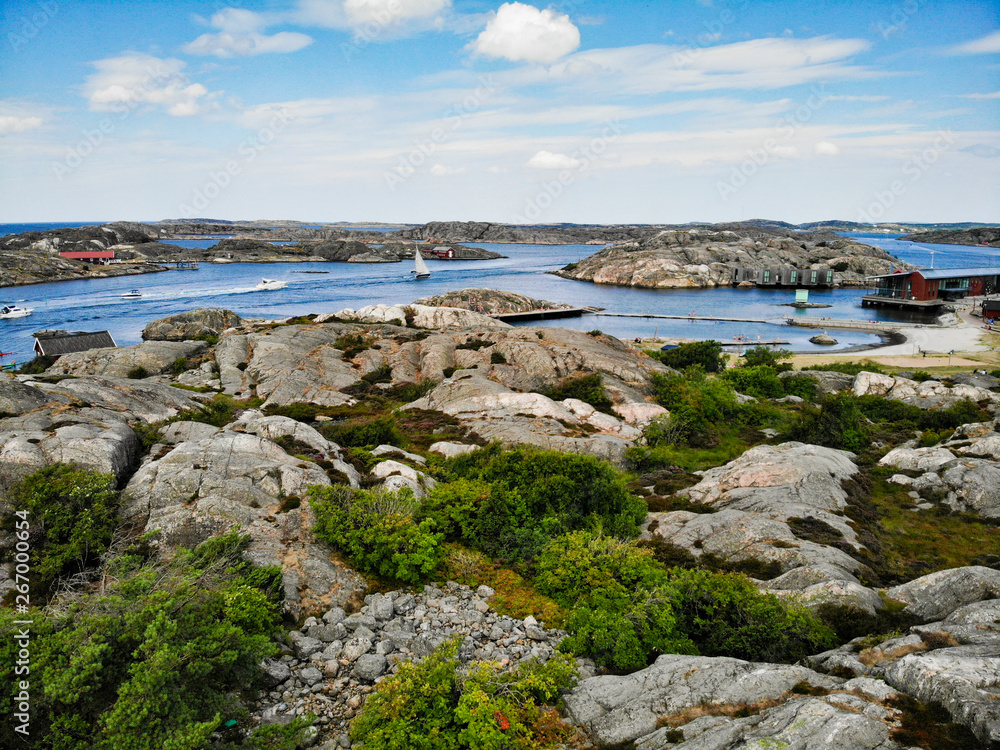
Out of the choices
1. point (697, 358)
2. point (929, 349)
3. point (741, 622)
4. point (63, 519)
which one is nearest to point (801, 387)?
point (697, 358)

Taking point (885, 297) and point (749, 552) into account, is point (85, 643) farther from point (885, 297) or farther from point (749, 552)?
point (885, 297)

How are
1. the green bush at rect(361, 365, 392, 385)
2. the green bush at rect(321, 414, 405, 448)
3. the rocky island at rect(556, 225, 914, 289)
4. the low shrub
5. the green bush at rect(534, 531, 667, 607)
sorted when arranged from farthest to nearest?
the rocky island at rect(556, 225, 914, 289)
the green bush at rect(361, 365, 392, 385)
the green bush at rect(321, 414, 405, 448)
the low shrub
the green bush at rect(534, 531, 667, 607)

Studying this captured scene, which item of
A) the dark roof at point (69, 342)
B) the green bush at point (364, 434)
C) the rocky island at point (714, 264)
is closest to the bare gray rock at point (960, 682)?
the green bush at point (364, 434)

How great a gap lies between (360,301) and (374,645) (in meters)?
134

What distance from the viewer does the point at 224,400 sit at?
36562 mm

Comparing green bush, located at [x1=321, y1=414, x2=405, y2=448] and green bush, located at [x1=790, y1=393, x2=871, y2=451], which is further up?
green bush, located at [x1=321, y1=414, x2=405, y2=448]

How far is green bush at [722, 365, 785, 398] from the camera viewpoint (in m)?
47.4

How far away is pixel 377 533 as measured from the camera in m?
16.2

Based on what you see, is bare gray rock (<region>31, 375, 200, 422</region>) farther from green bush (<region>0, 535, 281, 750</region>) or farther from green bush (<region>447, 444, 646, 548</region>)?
green bush (<region>447, 444, 646, 548</region>)

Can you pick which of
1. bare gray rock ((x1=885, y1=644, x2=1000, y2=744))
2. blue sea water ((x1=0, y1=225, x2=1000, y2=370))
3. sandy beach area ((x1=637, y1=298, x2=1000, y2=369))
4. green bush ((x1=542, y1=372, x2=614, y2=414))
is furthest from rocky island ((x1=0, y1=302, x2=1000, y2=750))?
blue sea water ((x1=0, y1=225, x2=1000, y2=370))

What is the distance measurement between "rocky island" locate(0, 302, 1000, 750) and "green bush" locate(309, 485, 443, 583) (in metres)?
0.09

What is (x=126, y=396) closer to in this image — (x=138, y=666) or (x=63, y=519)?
(x=63, y=519)

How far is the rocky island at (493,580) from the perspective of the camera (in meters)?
9.66

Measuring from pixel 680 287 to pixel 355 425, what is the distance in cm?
15667
